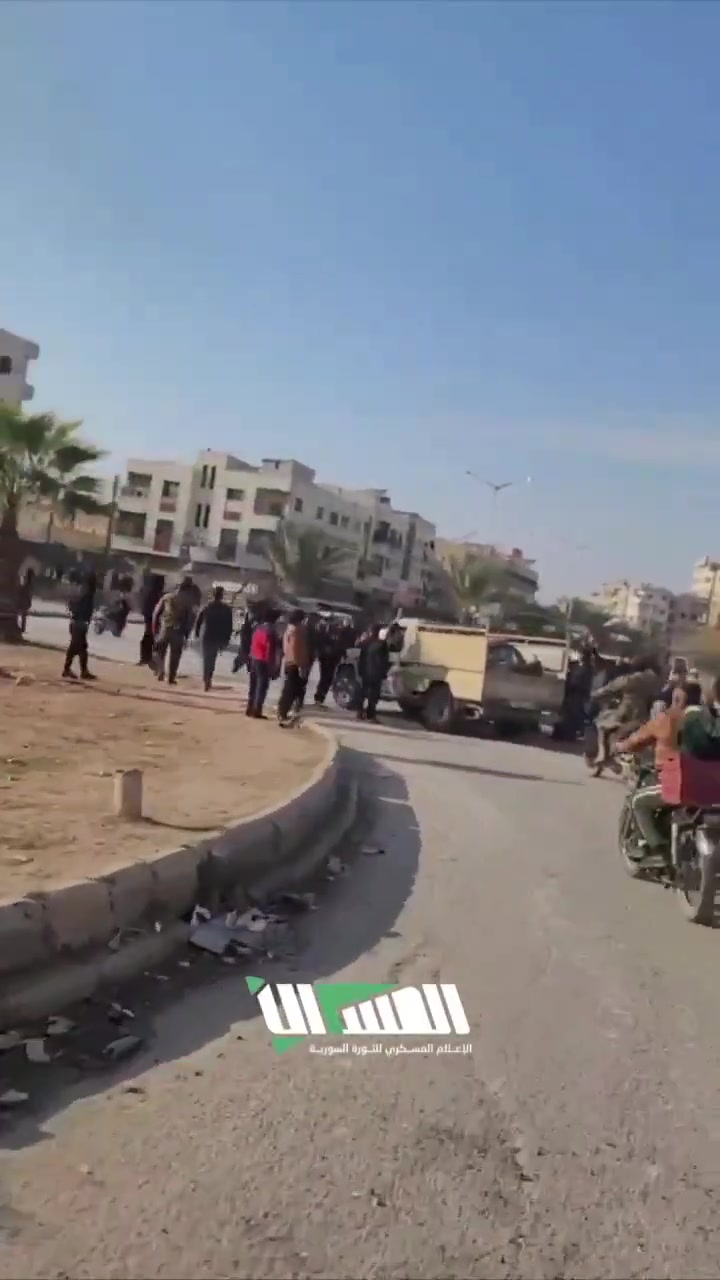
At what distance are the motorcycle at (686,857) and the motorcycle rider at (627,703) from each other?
5552mm

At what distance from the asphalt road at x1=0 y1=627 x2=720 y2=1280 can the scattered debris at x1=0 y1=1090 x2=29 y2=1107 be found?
10 centimetres

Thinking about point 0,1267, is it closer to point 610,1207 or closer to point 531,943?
point 610,1207

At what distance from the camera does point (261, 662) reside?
15.3 metres

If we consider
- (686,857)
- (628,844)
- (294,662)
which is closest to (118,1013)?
(686,857)

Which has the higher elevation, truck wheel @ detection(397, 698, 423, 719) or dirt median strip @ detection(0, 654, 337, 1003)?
truck wheel @ detection(397, 698, 423, 719)

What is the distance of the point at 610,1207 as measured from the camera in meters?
3.55

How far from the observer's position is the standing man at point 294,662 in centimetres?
1478

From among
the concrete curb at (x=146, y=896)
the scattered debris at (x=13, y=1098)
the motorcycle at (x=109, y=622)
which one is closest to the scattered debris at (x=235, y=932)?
the concrete curb at (x=146, y=896)

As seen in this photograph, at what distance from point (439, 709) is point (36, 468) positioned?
1060 centimetres

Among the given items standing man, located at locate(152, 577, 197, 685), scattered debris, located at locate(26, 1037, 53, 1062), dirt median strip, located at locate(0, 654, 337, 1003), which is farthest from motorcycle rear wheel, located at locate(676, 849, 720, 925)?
standing man, located at locate(152, 577, 197, 685)

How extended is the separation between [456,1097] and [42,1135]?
56.0 inches

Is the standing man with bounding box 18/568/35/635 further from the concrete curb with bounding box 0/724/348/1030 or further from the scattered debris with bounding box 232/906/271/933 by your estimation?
the scattered debris with bounding box 232/906/271/933

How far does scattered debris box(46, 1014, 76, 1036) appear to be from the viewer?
4.52m

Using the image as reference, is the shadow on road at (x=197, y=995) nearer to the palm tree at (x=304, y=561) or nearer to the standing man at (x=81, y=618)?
the standing man at (x=81, y=618)
